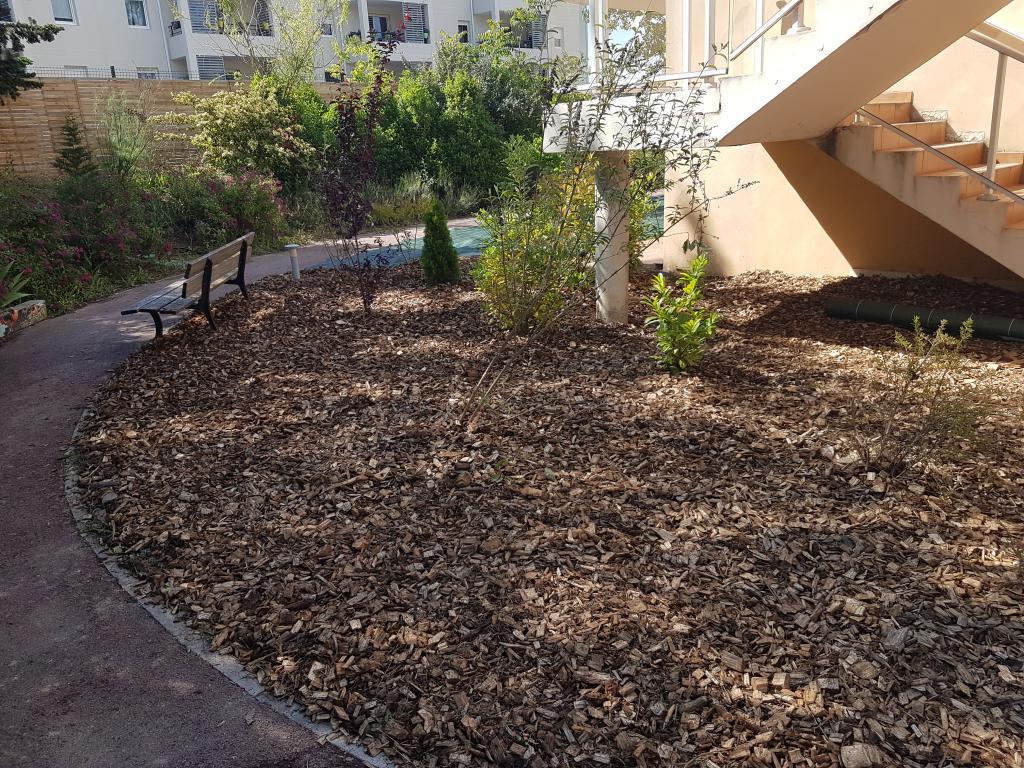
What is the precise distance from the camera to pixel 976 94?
7812mm

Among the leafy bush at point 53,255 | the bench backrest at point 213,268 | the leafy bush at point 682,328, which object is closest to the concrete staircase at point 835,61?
the leafy bush at point 682,328

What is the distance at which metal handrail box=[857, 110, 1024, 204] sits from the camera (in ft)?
20.5

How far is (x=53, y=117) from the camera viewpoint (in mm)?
15297

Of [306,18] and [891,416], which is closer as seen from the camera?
[891,416]

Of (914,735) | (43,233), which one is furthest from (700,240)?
(43,233)

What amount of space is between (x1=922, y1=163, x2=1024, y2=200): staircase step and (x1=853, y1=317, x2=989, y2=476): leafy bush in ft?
6.02

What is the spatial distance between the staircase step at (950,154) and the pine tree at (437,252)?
16.4ft

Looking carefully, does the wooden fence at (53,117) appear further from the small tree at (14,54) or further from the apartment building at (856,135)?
the apartment building at (856,135)

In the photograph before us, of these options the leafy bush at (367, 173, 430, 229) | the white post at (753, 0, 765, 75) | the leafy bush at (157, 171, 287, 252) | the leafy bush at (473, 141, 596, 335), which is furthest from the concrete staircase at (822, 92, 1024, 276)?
the leafy bush at (157, 171, 287, 252)

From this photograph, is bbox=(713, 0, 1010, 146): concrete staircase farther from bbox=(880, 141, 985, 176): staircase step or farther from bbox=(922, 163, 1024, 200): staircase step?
bbox=(922, 163, 1024, 200): staircase step

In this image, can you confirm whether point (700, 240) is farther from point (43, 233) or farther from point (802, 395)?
point (43, 233)

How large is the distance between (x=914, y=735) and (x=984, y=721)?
26cm

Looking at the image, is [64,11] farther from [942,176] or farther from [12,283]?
[942,176]

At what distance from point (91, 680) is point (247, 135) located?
47.0 ft
